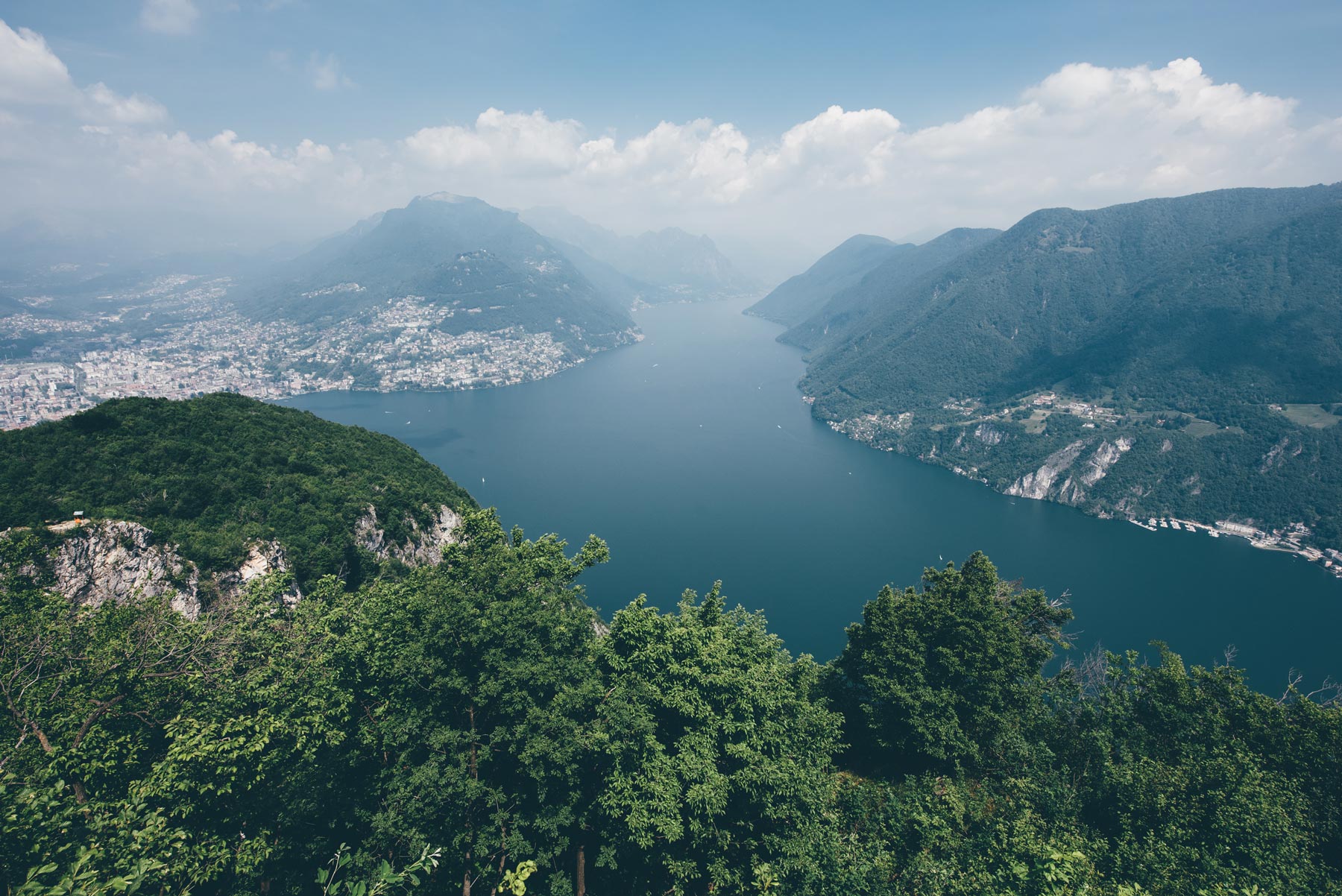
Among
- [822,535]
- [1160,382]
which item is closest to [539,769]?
[822,535]

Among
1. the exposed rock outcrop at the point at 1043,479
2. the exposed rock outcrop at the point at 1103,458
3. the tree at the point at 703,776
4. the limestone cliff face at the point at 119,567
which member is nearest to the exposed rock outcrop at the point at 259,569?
the limestone cliff face at the point at 119,567

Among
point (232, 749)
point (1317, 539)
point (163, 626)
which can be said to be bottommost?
point (1317, 539)

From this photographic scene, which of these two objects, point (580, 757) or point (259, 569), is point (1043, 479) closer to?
point (580, 757)

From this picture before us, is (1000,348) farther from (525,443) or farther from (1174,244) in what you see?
(525,443)

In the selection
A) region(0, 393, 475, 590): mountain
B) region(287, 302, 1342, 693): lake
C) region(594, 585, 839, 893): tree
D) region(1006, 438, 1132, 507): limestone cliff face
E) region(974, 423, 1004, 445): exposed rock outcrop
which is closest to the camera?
region(594, 585, 839, 893): tree

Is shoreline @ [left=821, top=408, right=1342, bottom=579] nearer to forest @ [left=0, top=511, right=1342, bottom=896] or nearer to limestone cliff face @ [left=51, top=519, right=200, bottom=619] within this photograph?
forest @ [left=0, top=511, right=1342, bottom=896]

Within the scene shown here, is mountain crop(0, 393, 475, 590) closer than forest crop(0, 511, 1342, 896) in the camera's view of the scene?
No

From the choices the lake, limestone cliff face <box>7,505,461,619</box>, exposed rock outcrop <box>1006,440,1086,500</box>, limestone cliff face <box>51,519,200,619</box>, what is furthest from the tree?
exposed rock outcrop <box>1006,440,1086,500</box>

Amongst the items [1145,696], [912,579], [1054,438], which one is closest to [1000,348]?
[1054,438]
